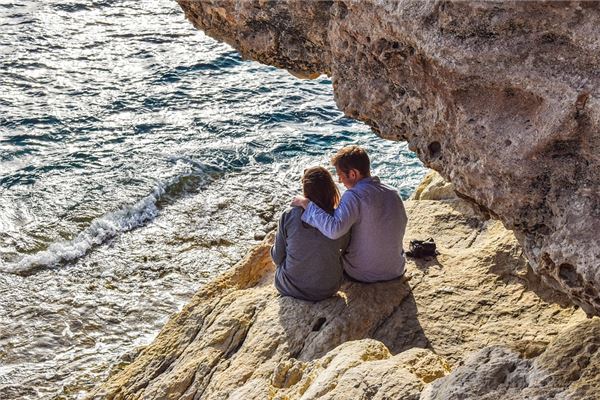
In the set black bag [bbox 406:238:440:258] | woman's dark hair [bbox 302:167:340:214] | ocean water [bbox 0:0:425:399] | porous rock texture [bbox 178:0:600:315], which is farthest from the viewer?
ocean water [bbox 0:0:425:399]

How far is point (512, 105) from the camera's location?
19.0 ft

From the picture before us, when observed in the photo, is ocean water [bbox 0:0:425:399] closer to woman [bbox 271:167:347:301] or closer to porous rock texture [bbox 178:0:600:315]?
woman [bbox 271:167:347:301]

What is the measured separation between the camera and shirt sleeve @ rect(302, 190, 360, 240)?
26.1 feet

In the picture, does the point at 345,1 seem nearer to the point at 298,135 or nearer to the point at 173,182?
the point at 173,182

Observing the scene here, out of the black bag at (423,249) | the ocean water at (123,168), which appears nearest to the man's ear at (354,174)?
the black bag at (423,249)

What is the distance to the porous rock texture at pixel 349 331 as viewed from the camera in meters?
6.60

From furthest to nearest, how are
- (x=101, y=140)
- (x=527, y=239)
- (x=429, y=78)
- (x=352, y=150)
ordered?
(x=101, y=140) → (x=352, y=150) → (x=429, y=78) → (x=527, y=239)

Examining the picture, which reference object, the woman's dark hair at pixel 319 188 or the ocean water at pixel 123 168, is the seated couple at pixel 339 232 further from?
the ocean water at pixel 123 168

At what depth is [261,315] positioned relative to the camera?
831 cm

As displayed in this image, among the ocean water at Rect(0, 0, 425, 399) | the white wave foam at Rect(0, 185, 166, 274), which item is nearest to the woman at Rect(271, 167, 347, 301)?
the ocean water at Rect(0, 0, 425, 399)

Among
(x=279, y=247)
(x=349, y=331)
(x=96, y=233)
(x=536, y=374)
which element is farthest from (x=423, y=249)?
(x=96, y=233)

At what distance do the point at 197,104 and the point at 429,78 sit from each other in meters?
12.9

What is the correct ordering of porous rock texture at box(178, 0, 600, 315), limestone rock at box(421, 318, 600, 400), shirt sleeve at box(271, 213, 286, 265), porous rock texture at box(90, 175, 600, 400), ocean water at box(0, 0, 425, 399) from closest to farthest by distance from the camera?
limestone rock at box(421, 318, 600, 400), porous rock texture at box(178, 0, 600, 315), porous rock texture at box(90, 175, 600, 400), shirt sleeve at box(271, 213, 286, 265), ocean water at box(0, 0, 425, 399)

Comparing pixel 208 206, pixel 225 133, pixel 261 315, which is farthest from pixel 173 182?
pixel 261 315
